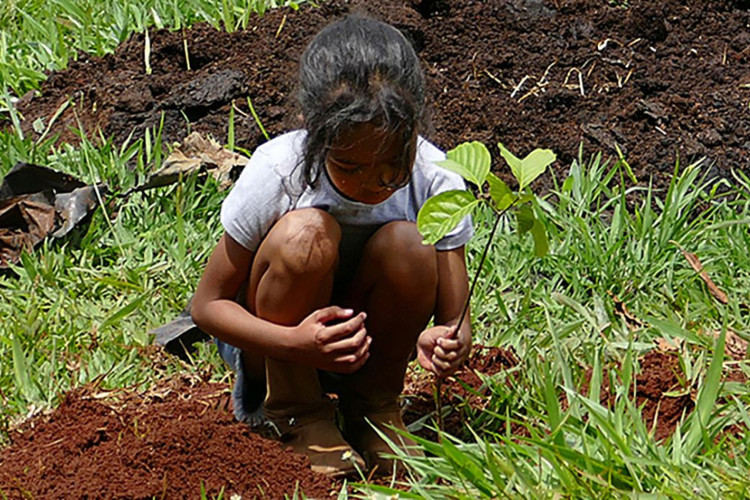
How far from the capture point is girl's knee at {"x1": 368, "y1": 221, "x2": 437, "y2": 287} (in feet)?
8.25

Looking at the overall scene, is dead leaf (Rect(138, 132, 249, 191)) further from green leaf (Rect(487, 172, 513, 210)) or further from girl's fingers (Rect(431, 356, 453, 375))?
green leaf (Rect(487, 172, 513, 210))

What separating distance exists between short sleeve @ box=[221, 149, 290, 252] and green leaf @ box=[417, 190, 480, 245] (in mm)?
548

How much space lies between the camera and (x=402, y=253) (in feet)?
8.25

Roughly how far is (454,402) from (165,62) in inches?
88.8

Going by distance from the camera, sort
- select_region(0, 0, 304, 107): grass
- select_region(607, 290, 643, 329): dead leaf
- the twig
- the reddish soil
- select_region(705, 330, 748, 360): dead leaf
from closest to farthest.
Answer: the reddish soil → select_region(705, 330, 748, 360): dead leaf → select_region(607, 290, 643, 329): dead leaf → the twig → select_region(0, 0, 304, 107): grass

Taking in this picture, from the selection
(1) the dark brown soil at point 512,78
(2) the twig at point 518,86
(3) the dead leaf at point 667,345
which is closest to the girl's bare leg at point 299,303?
(3) the dead leaf at point 667,345

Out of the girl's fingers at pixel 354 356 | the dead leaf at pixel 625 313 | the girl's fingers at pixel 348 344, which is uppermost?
the girl's fingers at pixel 348 344

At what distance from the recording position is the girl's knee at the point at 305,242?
97.0 inches

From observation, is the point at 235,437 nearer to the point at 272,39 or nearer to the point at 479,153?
the point at 479,153

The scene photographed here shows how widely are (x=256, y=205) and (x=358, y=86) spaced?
40 centimetres

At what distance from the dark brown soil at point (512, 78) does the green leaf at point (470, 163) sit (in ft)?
6.24

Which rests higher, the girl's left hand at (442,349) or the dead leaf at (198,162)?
the girl's left hand at (442,349)

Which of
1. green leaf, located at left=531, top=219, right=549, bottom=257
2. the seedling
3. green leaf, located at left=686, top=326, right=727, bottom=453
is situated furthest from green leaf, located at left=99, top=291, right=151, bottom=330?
green leaf, located at left=686, top=326, right=727, bottom=453

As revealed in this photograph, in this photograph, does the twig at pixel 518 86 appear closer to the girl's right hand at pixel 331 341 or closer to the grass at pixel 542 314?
the grass at pixel 542 314
